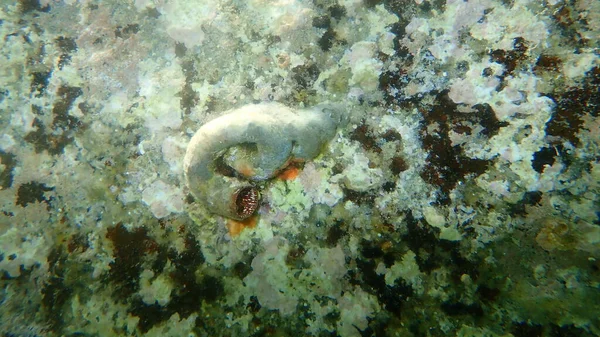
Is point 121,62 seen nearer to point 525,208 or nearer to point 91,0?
point 91,0

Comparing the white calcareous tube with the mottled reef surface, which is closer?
the mottled reef surface

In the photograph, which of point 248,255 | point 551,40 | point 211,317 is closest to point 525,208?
point 551,40

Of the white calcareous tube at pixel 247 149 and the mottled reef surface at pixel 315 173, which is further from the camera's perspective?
the white calcareous tube at pixel 247 149
